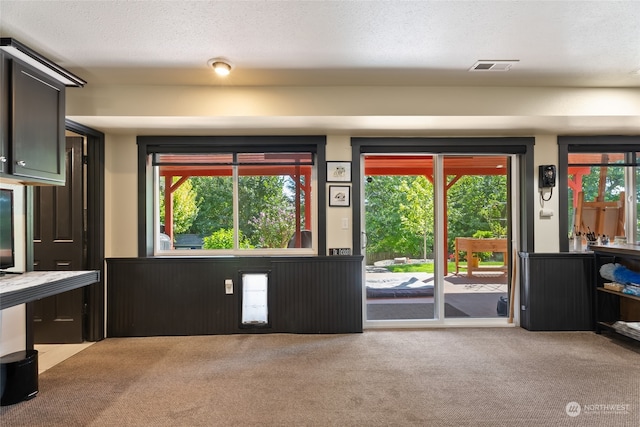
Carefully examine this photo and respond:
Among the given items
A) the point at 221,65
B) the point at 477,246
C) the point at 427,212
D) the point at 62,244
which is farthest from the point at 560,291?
the point at 62,244

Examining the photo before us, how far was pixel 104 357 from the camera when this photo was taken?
3361 millimetres

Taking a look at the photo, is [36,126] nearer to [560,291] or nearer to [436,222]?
[436,222]

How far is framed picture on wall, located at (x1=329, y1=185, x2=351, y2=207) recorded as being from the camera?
162 inches

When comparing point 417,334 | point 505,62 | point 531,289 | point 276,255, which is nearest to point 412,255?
point 417,334

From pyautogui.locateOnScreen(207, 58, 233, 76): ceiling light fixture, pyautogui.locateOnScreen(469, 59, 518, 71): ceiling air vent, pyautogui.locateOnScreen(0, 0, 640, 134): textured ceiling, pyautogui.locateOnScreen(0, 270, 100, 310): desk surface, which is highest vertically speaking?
pyautogui.locateOnScreen(0, 0, 640, 134): textured ceiling

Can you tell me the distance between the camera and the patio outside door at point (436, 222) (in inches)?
171

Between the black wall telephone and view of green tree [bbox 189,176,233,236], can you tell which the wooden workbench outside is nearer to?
the black wall telephone

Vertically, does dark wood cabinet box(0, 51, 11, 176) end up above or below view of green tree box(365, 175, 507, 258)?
above

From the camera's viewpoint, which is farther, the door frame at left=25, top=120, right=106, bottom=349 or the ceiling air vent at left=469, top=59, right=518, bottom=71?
the door frame at left=25, top=120, right=106, bottom=349

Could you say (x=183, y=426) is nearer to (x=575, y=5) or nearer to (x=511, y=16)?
(x=511, y=16)

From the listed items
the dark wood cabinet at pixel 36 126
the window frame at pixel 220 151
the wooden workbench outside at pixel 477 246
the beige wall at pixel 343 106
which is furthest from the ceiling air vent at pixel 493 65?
the dark wood cabinet at pixel 36 126

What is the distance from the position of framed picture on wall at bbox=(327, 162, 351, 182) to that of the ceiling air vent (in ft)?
5.26

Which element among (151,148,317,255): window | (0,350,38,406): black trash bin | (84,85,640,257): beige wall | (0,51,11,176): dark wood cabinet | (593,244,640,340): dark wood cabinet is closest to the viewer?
(0,51,11,176): dark wood cabinet

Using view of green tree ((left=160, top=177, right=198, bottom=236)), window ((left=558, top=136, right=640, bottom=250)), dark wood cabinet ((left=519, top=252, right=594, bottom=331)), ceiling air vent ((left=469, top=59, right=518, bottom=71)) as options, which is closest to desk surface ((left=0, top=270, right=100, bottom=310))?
view of green tree ((left=160, top=177, right=198, bottom=236))
